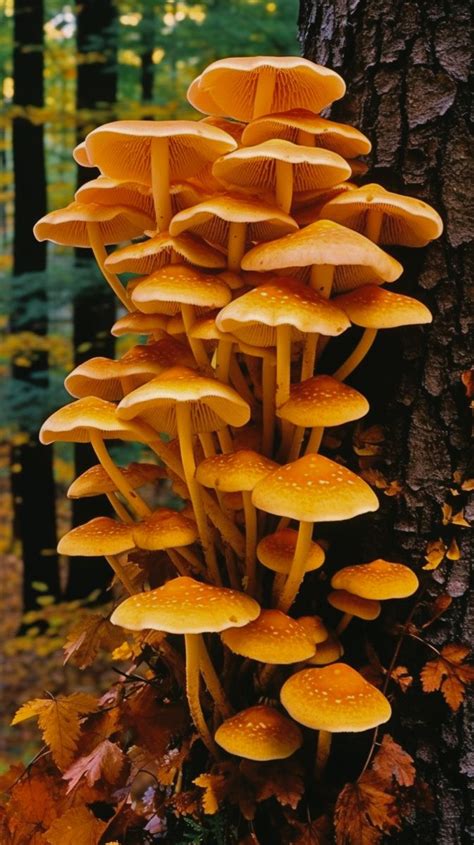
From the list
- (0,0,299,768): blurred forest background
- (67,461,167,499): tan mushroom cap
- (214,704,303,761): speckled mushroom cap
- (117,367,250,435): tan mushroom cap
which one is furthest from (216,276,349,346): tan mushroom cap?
(0,0,299,768): blurred forest background

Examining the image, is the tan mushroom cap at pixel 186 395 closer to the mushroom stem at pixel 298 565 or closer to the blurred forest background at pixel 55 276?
the mushroom stem at pixel 298 565

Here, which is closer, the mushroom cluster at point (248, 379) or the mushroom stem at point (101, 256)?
the mushroom cluster at point (248, 379)

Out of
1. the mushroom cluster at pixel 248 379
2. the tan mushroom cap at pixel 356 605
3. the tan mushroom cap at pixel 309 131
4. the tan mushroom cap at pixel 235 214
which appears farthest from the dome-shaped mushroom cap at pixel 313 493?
the tan mushroom cap at pixel 309 131

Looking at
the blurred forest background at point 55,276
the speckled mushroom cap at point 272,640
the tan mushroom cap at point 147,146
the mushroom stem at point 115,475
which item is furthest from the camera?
the blurred forest background at point 55,276

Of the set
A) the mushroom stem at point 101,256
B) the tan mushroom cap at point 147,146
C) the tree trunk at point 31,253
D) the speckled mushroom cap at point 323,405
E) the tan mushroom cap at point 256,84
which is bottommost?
the tree trunk at point 31,253

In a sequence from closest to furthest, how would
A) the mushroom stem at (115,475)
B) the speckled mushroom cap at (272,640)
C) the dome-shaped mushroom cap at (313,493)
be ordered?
the dome-shaped mushroom cap at (313,493), the speckled mushroom cap at (272,640), the mushroom stem at (115,475)

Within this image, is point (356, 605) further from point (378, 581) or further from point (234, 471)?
point (234, 471)

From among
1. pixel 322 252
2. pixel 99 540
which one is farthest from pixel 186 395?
pixel 99 540
